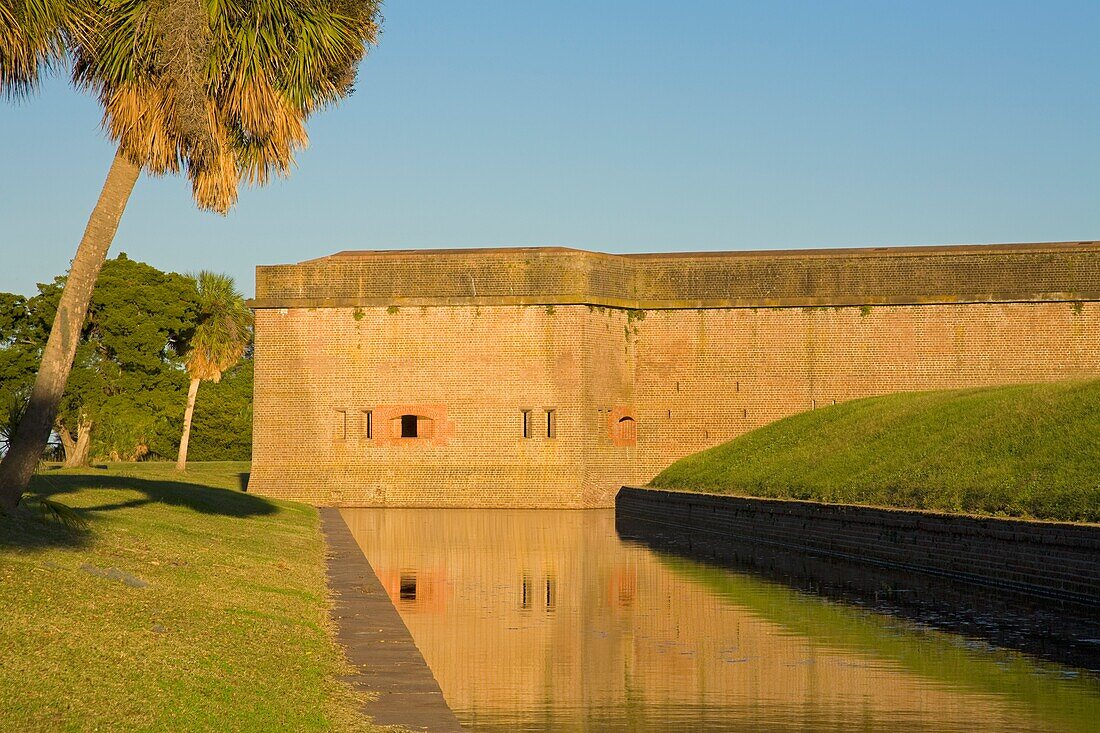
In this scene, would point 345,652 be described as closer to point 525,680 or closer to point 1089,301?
point 525,680

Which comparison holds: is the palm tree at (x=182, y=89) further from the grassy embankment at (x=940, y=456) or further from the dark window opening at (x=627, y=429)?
the dark window opening at (x=627, y=429)

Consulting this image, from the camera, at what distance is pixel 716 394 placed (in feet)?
132

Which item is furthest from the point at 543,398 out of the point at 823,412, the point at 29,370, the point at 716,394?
the point at 29,370

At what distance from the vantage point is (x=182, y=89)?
Result: 16.6m

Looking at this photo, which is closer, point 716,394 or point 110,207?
point 110,207

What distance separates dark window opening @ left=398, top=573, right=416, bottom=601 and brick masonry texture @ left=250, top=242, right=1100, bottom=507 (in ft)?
68.8

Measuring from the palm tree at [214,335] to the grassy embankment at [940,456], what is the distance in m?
20.1

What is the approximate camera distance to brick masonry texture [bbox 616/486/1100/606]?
51.2 ft

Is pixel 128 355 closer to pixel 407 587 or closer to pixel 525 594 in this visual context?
pixel 407 587

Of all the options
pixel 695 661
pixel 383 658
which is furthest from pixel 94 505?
pixel 695 661

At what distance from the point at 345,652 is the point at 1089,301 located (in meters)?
32.8

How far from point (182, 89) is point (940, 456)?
14606 mm

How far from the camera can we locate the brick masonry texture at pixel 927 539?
15.6m

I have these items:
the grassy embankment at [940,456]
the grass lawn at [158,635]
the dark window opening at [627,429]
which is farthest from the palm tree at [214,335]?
the grass lawn at [158,635]
